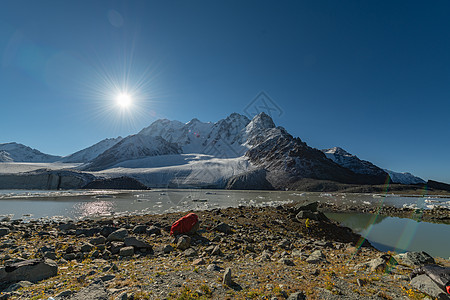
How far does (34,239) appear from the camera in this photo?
555 inches

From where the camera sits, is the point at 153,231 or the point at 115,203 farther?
the point at 115,203

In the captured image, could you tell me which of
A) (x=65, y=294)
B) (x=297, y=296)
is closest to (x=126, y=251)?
(x=65, y=294)

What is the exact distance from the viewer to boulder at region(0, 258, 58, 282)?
718cm

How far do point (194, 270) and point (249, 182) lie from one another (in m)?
162

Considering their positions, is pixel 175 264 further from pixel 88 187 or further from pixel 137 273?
pixel 88 187

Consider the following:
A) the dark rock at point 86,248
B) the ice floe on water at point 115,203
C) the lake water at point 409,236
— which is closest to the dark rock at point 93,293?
the dark rock at point 86,248

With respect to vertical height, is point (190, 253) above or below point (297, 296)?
below

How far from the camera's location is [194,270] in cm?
856

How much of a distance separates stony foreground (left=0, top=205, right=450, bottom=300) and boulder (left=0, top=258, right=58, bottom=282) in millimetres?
27

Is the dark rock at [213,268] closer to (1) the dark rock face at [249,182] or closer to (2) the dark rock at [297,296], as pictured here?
(2) the dark rock at [297,296]

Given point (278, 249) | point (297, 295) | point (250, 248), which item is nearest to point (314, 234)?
point (278, 249)

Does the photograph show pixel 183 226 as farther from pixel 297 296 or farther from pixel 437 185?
pixel 437 185

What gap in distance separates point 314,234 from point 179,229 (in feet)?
40.1

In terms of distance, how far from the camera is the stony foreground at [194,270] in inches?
263
